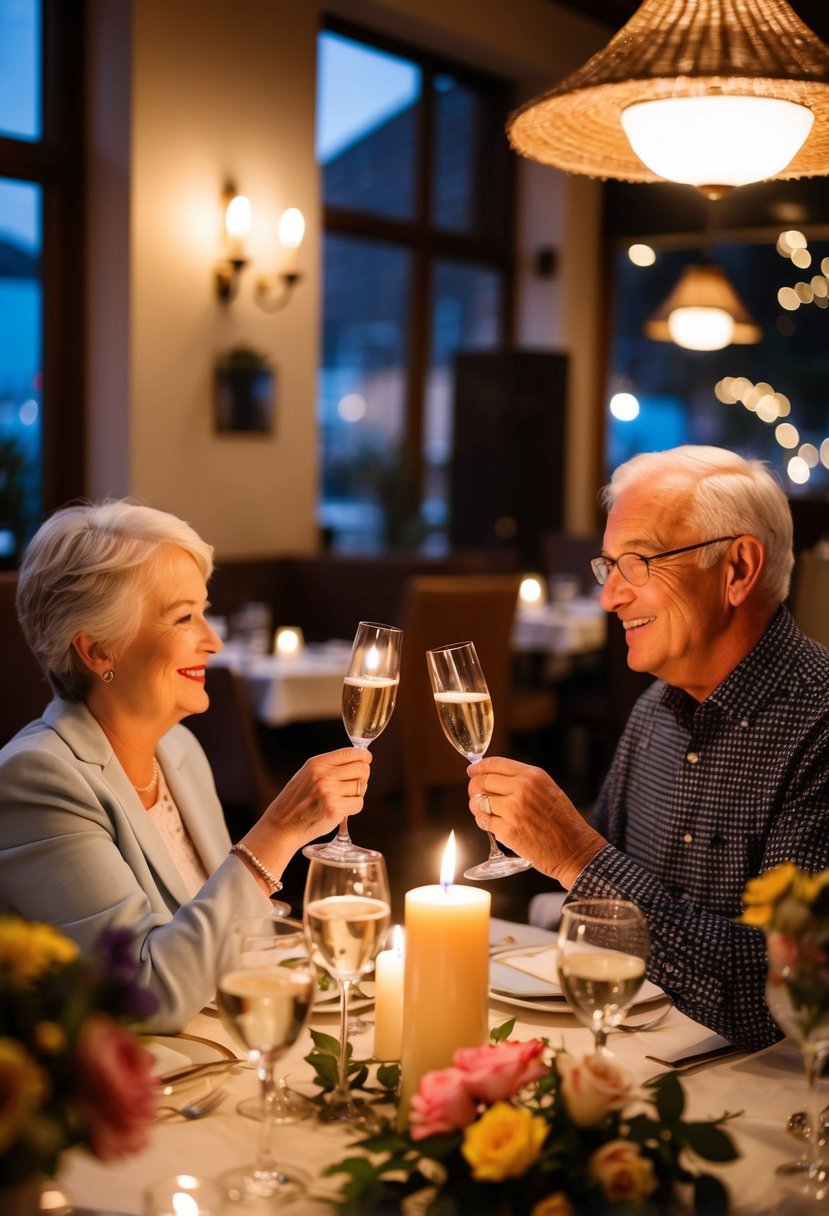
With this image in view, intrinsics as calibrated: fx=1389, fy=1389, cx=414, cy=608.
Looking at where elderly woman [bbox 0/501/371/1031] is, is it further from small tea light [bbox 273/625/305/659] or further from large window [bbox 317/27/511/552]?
large window [bbox 317/27/511/552]

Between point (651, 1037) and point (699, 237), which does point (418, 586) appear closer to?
point (651, 1037)

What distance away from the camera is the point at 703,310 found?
270 inches

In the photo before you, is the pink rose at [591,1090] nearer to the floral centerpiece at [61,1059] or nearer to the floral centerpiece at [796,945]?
the floral centerpiece at [796,945]

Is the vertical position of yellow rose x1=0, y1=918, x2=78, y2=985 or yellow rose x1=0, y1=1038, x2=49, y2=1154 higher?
yellow rose x1=0, y1=918, x2=78, y2=985

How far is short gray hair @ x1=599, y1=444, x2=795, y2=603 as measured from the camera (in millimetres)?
2145

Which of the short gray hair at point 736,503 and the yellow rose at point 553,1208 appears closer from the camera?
the yellow rose at point 553,1208

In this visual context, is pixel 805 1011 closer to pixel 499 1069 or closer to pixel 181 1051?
pixel 499 1069

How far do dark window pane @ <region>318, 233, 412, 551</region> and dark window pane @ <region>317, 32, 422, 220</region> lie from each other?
28cm

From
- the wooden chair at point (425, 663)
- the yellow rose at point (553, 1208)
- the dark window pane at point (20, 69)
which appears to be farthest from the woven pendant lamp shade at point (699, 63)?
the dark window pane at point (20, 69)

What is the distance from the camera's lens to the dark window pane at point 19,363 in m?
6.18

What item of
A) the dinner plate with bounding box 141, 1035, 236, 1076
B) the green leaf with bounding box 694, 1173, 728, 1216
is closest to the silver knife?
the dinner plate with bounding box 141, 1035, 236, 1076

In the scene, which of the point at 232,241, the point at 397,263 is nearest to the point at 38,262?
the point at 232,241

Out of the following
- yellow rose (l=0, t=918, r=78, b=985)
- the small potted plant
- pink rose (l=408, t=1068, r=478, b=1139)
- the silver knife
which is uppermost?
the small potted plant

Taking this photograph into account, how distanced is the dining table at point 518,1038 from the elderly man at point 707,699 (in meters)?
0.25
